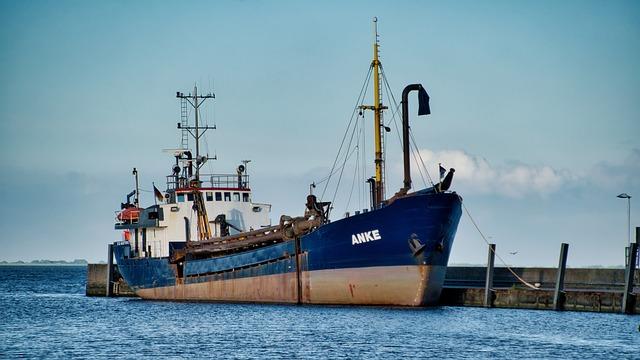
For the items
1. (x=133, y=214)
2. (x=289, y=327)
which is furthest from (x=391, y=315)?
(x=133, y=214)

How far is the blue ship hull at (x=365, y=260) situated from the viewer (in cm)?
4278

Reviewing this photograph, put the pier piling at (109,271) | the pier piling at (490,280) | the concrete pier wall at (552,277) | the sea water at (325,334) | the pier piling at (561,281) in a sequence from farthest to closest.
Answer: the pier piling at (109,271)
the concrete pier wall at (552,277)
the pier piling at (490,280)
the pier piling at (561,281)
the sea water at (325,334)

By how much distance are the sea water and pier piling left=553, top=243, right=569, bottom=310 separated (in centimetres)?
57

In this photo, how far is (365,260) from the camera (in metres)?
44.1

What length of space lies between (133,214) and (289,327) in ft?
76.2

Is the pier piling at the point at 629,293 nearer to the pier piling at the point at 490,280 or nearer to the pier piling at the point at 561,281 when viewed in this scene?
the pier piling at the point at 561,281

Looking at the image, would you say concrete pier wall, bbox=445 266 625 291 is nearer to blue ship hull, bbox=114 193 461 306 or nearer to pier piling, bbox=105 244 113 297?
blue ship hull, bbox=114 193 461 306

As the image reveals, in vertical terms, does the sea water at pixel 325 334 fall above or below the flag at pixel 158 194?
below

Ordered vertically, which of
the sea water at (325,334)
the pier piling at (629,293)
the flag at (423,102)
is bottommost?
the sea water at (325,334)

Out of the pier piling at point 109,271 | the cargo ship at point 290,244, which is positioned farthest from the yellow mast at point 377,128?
the pier piling at point 109,271

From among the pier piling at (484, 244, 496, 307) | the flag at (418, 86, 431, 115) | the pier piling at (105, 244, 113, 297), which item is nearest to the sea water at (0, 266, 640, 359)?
the pier piling at (484, 244, 496, 307)

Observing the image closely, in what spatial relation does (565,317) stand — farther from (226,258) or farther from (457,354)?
(226,258)

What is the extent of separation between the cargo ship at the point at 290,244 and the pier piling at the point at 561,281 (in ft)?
15.6

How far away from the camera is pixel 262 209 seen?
194 ft
